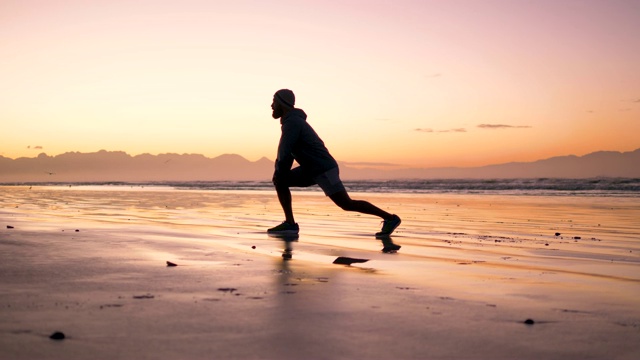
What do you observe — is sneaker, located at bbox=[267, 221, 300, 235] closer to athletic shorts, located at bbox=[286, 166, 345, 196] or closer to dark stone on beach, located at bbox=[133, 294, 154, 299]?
athletic shorts, located at bbox=[286, 166, 345, 196]

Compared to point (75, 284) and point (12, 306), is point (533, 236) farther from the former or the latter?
point (12, 306)

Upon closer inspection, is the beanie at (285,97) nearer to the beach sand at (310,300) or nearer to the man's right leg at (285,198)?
the man's right leg at (285,198)

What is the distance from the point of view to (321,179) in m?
8.17

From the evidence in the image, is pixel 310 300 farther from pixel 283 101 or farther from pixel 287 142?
pixel 283 101

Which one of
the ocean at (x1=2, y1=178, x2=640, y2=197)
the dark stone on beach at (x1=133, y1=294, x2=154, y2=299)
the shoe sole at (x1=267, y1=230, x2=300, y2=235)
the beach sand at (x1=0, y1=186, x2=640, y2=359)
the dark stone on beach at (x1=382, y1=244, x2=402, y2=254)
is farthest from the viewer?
the ocean at (x1=2, y1=178, x2=640, y2=197)

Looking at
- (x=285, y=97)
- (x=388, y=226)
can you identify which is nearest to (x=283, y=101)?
(x=285, y=97)

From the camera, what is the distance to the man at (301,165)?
8.15 meters

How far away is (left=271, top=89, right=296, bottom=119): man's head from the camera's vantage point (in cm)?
837

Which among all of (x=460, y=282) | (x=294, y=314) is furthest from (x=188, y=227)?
(x=294, y=314)

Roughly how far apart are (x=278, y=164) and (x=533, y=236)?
363 centimetres

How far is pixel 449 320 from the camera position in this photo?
9.82 ft

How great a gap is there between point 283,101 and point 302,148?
28.7 inches

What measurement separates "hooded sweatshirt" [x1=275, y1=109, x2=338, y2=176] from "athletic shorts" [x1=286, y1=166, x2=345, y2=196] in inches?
2.5

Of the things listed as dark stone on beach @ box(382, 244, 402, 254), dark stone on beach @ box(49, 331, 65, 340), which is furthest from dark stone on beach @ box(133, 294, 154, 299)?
dark stone on beach @ box(382, 244, 402, 254)
